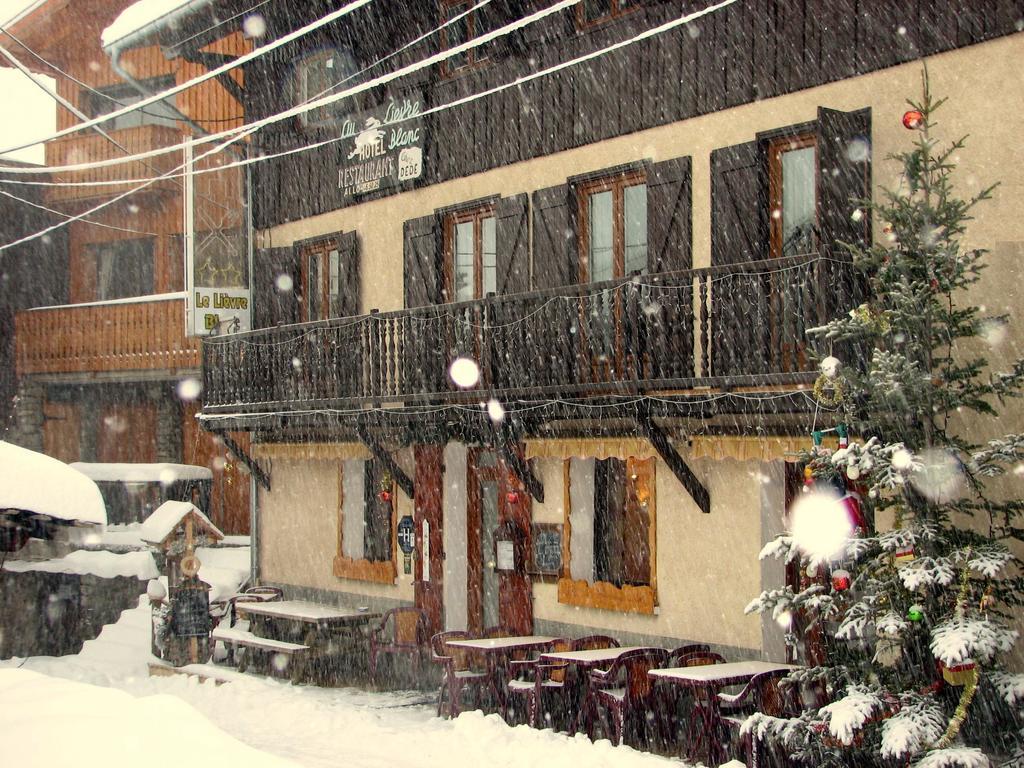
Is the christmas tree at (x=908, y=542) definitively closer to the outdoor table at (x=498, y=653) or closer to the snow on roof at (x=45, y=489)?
the outdoor table at (x=498, y=653)

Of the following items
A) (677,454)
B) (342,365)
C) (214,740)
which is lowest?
(214,740)

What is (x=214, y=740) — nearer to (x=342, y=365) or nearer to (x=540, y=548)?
(x=540, y=548)

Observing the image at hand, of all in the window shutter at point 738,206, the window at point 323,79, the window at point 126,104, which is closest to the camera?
the window shutter at point 738,206

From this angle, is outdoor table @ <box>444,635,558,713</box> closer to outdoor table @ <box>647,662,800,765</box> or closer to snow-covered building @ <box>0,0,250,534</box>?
outdoor table @ <box>647,662,800,765</box>

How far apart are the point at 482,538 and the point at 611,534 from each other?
2660mm

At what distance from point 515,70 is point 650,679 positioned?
7.42 meters

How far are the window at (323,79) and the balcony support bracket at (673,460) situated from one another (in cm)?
762

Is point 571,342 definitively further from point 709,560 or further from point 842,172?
point 842,172

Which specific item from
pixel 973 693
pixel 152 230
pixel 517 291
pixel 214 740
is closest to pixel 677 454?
pixel 517 291

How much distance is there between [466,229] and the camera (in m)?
16.4

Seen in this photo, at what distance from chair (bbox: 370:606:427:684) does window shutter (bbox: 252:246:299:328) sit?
477cm

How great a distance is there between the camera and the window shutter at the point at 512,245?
15117mm

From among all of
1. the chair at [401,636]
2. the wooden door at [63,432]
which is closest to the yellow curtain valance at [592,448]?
the chair at [401,636]

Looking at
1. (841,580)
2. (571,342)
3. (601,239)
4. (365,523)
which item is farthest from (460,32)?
(841,580)
